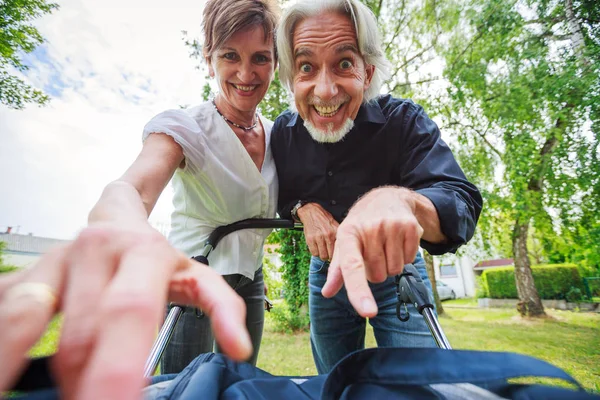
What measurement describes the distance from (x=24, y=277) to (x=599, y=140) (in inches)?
320

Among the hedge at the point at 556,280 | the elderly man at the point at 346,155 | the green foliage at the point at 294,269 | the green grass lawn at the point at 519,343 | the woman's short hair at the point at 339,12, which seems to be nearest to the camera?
the elderly man at the point at 346,155

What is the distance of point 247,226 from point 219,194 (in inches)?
9.3

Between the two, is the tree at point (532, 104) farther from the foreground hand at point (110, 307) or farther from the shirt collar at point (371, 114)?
the foreground hand at point (110, 307)

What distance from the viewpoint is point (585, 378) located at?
14.8ft

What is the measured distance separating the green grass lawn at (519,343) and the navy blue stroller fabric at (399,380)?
15.2 feet

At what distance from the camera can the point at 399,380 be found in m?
0.70

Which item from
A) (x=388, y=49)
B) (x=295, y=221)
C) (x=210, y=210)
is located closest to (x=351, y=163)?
(x=295, y=221)

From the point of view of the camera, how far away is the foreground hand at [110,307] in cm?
35

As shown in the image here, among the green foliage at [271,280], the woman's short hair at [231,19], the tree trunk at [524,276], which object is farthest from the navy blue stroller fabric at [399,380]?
the tree trunk at [524,276]

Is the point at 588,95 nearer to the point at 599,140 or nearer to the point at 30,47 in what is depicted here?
the point at 599,140

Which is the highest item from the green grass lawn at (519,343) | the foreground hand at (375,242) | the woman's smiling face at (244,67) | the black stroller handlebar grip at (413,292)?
the woman's smiling face at (244,67)

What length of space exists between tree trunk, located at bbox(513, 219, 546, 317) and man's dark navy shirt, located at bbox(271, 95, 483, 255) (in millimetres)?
9458

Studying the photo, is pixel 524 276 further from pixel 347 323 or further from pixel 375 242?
pixel 375 242

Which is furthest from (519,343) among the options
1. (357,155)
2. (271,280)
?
(357,155)
